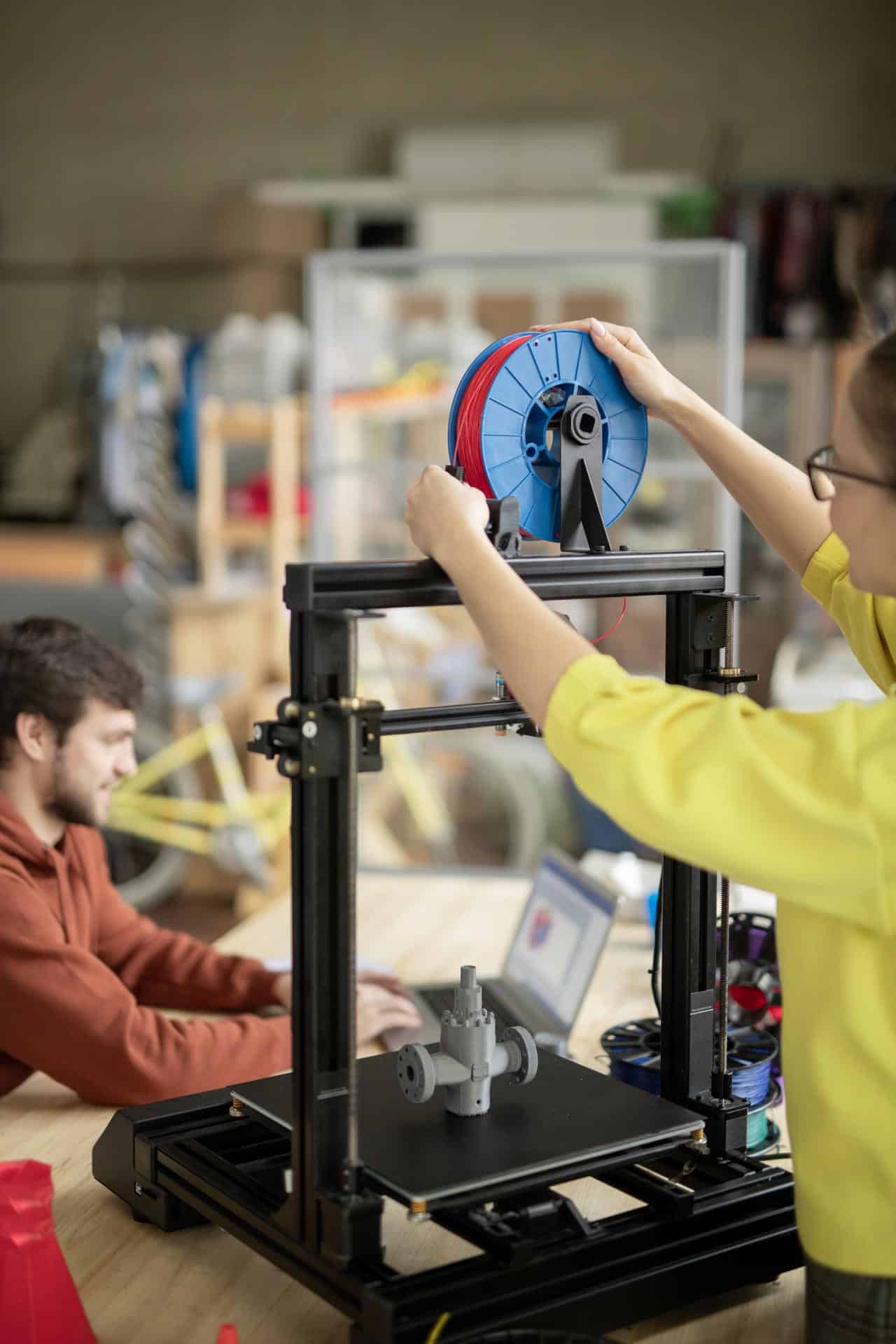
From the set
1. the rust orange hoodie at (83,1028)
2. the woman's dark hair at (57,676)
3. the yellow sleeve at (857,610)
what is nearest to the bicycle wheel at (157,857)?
the woman's dark hair at (57,676)

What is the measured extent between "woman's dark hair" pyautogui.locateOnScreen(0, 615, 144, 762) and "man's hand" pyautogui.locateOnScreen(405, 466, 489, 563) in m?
0.92

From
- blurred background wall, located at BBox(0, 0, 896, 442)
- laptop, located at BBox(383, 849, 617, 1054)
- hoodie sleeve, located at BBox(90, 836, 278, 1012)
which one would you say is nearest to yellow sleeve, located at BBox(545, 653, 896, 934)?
laptop, located at BBox(383, 849, 617, 1054)

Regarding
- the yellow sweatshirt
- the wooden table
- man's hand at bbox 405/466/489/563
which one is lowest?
the wooden table

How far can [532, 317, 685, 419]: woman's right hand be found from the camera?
125 cm

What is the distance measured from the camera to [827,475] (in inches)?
40.5

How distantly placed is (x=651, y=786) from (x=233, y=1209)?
523mm

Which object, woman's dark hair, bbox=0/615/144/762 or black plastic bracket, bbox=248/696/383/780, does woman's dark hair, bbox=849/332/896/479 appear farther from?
woman's dark hair, bbox=0/615/144/762

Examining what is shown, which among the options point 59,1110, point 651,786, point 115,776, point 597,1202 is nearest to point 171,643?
point 115,776

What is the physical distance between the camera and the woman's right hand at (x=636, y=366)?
125 centimetres

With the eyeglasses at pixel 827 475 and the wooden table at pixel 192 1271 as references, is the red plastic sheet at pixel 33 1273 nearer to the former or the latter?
the wooden table at pixel 192 1271

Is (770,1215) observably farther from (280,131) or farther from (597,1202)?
(280,131)

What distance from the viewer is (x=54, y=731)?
189 cm

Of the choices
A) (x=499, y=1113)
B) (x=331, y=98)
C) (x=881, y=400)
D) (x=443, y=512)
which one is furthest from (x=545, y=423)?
(x=331, y=98)

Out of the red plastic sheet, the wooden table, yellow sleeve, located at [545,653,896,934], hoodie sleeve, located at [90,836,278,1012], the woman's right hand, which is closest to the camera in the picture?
yellow sleeve, located at [545,653,896,934]
